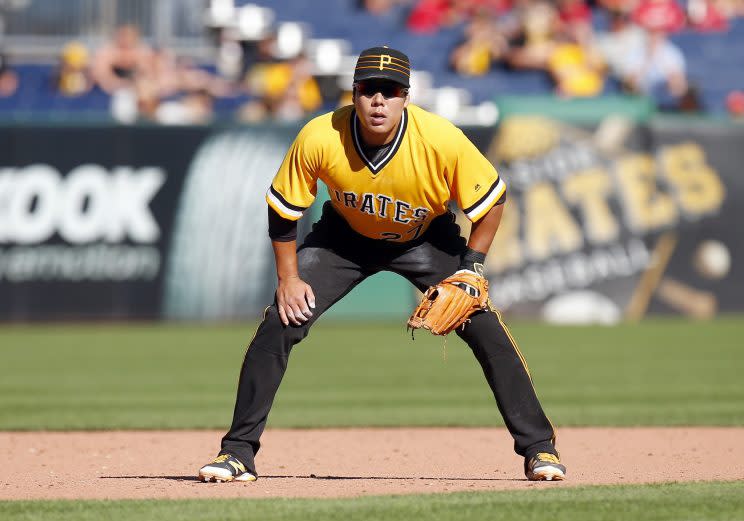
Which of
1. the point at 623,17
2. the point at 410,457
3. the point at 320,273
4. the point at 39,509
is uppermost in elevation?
the point at 623,17

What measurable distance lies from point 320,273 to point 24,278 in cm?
1072

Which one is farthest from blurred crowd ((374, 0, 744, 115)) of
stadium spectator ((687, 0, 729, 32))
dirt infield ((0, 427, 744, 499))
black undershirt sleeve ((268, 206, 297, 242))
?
black undershirt sleeve ((268, 206, 297, 242))

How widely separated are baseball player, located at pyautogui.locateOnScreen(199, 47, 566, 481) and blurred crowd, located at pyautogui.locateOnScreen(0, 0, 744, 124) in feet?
40.5

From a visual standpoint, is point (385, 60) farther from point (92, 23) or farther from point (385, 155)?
point (92, 23)

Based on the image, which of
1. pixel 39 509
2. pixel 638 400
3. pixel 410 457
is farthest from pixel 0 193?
pixel 39 509

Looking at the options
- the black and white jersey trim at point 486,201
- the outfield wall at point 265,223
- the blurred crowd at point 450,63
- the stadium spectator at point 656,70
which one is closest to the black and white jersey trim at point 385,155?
the black and white jersey trim at point 486,201

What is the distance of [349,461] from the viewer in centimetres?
646

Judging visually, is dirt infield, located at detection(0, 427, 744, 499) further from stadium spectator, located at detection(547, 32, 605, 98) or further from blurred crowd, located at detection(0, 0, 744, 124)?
stadium spectator, located at detection(547, 32, 605, 98)

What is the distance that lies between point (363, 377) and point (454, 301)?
5694mm

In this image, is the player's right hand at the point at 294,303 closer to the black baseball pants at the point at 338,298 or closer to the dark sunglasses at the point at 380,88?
the black baseball pants at the point at 338,298

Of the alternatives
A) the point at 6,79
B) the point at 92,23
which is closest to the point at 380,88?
the point at 92,23

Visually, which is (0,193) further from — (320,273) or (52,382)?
(320,273)

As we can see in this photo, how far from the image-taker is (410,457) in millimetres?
6598

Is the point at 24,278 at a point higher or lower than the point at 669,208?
lower
